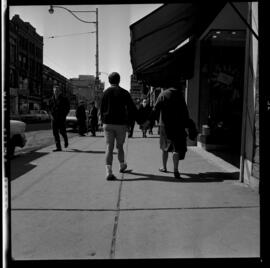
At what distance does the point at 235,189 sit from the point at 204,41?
5796 millimetres

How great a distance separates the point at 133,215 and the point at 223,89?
23.1 ft

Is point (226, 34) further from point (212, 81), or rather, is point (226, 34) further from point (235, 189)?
point (235, 189)

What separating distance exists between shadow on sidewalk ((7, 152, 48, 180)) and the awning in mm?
3299

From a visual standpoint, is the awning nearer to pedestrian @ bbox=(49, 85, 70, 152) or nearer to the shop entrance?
the shop entrance

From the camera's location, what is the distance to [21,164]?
704 centimetres

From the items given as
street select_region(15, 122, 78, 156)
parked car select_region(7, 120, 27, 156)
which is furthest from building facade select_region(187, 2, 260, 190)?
street select_region(15, 122, 78, 156)

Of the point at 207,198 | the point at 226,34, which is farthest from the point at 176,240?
the point at 226,34

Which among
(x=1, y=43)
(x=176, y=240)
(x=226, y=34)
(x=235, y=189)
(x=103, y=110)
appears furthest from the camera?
(x=226, y=34)

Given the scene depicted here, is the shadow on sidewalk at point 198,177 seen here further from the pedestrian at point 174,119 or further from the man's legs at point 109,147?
the man's legs at point 109,147

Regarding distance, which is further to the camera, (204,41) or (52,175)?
(204,41)

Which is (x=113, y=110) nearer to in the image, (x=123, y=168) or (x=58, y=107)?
(x=123, y=168)

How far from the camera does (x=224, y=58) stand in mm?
9742

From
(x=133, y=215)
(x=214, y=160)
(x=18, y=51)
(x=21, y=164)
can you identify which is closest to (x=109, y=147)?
(x=133, y=215)

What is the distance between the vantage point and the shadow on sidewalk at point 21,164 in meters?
6.11
